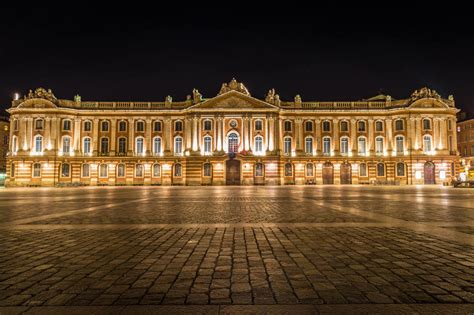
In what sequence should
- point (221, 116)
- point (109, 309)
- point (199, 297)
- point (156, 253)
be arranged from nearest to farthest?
point (109, 309), point (199, 297), point (156, 253), point (221, 116)

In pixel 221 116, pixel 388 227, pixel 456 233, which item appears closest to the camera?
pixel 456 233

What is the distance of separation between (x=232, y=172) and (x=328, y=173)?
14.6 metres

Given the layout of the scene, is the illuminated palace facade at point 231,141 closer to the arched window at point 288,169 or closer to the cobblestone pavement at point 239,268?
the arched window at point 288,169

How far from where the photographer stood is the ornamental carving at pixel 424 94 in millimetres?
53094

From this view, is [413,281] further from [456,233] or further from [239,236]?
[456,233]

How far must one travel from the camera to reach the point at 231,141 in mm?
52938

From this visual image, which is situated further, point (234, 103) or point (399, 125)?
point (399, 125)

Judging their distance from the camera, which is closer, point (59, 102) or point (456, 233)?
point (456, 233)

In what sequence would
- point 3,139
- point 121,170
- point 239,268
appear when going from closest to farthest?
point 239,268, point 121,170, point 3,139

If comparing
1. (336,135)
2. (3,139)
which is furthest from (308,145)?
(3,139)

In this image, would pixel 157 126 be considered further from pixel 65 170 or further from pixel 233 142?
pixel 65 170

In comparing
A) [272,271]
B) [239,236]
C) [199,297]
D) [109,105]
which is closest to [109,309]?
[199,297]

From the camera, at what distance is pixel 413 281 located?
4590 millimetres

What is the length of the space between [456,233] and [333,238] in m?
3.06
